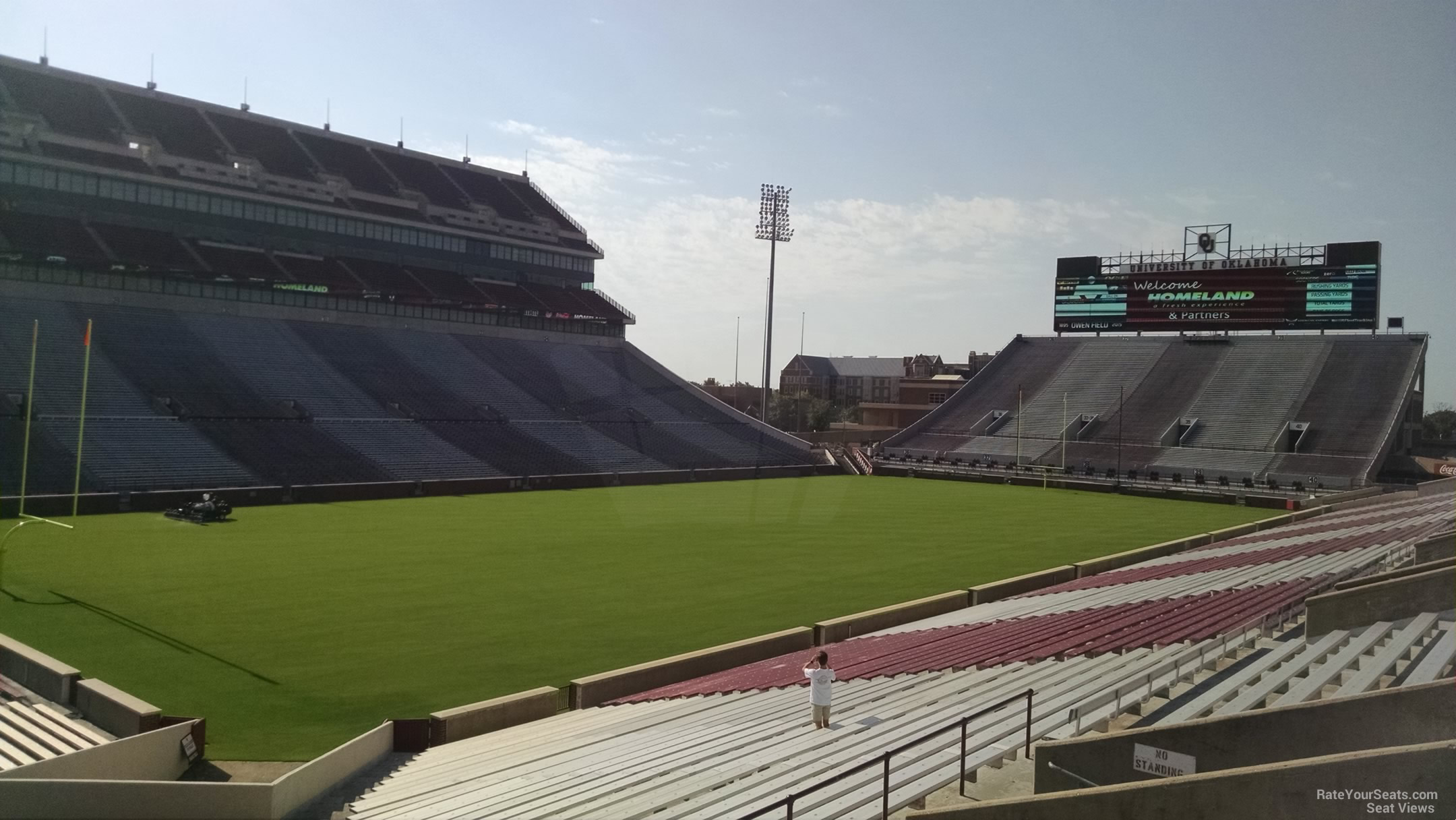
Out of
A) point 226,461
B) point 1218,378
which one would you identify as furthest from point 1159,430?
point 226,461

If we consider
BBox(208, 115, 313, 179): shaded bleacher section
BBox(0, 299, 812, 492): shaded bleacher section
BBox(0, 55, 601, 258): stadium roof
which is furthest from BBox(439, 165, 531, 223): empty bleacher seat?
BBox(208, 115, 313, 179): shaded bleacher section

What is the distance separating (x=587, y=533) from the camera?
29953 mm

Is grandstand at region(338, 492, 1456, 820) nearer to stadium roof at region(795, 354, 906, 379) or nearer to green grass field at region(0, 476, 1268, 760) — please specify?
green grass field at region(0, 476, 1268, 760)

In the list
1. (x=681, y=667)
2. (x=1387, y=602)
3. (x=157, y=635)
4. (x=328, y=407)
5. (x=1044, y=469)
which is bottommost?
(x=157, y=635)

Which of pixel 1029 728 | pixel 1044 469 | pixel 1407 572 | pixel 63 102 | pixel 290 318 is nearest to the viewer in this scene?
pixel 1029 728

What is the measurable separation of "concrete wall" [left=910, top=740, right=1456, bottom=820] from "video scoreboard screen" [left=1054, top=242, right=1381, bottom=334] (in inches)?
2452

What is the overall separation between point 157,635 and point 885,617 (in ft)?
41.1

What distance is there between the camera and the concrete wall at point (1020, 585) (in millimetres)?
20000

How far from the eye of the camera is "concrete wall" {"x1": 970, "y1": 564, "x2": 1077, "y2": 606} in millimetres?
20000

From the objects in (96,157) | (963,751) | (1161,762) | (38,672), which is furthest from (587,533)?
(96,157)

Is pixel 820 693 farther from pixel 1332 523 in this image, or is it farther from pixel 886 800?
pixel 1332 523

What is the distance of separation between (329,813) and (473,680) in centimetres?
508

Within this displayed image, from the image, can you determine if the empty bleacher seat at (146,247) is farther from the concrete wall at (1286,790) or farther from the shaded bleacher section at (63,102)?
the concrete wall at (1286,790)

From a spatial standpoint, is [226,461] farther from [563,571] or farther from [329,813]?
[329,813]
